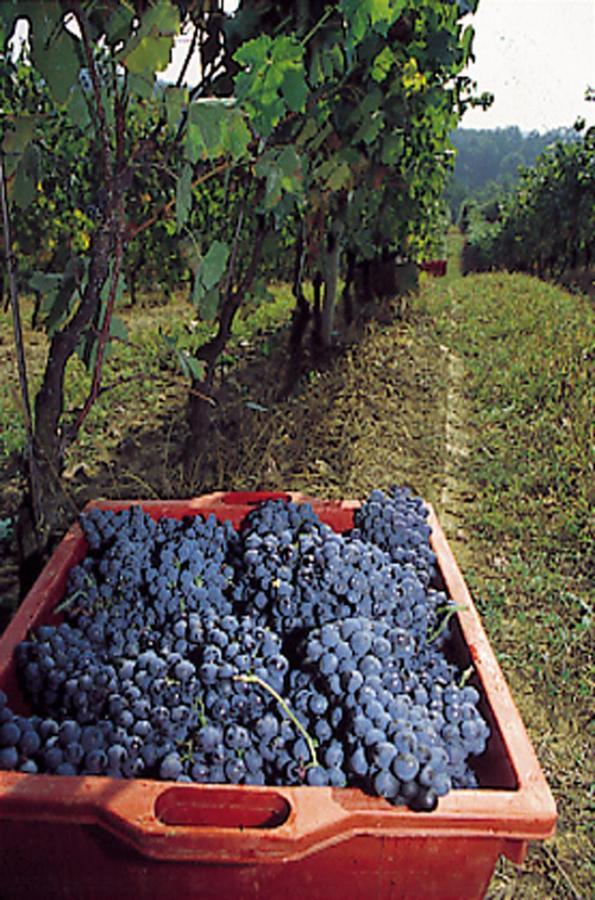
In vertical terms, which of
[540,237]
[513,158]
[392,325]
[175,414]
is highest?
[513,158]

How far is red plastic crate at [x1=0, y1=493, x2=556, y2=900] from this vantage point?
3.56 feet

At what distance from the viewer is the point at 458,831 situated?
44.3 inches

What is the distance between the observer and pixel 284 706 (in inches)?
51.0

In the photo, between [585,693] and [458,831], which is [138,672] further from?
[585,693]

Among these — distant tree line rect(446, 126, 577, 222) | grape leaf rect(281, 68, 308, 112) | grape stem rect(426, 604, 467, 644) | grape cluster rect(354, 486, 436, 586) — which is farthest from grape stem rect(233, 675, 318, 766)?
distant tree line rect(446, 126, 577, 222)

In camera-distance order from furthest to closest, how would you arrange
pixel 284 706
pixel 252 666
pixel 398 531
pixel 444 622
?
pixel 398 531, pixel 444 622, pixel 252 666, pixel 284 706

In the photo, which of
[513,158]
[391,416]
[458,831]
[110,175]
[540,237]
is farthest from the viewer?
[513,158]

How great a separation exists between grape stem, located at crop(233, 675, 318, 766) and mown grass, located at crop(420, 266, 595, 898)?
99cm

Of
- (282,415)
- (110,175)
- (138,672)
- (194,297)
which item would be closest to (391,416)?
(282,415)

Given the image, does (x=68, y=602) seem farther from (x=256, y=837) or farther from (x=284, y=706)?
(x=256, y=837)

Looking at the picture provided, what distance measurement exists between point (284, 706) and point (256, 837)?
0.82 feet

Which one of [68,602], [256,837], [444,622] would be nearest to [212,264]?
[68,602]

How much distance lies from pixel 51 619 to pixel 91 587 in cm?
11

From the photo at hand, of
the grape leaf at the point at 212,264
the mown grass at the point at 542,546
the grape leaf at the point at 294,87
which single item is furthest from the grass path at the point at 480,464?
the grape leaf at the point at 294,87
